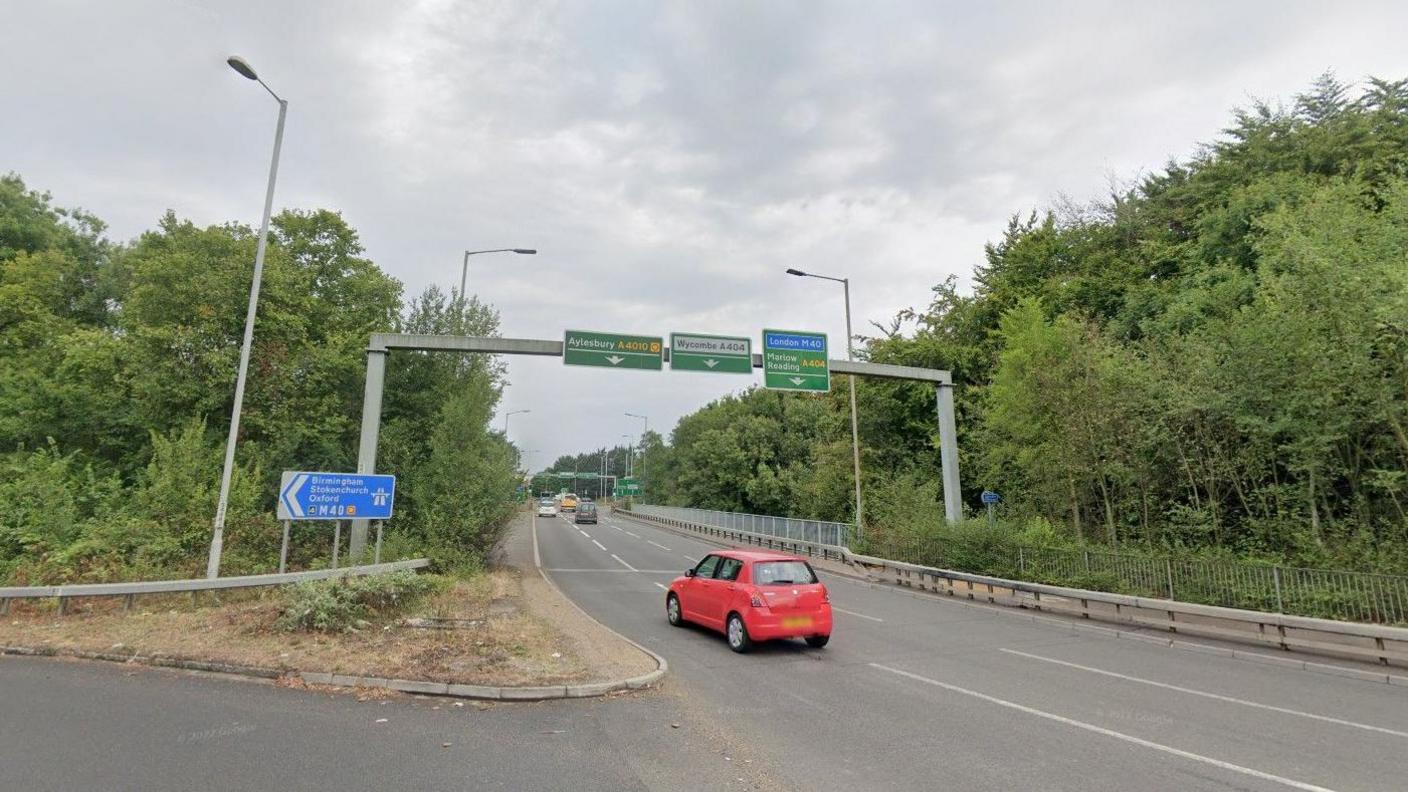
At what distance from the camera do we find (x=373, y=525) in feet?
61.9

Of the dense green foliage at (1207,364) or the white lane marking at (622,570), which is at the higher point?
the dense green foliage at (1207,364)

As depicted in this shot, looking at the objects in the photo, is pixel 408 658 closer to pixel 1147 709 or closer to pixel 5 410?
pixel 1147 709

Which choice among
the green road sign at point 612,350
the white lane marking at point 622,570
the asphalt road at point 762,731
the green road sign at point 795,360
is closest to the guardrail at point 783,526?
the white lane marking at point 622,570

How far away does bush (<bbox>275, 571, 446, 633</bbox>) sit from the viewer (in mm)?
9523

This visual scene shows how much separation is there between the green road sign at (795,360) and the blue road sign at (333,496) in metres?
10.6

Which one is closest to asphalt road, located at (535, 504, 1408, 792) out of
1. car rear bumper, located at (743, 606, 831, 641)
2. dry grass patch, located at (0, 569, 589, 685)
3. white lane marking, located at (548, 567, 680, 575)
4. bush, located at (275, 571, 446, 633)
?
car rear bumper, located at (743, 606, 831, 641)

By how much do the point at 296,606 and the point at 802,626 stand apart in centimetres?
756

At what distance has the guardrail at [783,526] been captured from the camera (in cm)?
2712

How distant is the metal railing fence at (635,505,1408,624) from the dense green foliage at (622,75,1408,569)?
1.29 meters

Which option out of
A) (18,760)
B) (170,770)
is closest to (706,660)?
(170,770)

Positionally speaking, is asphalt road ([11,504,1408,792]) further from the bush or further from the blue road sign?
the blue road sign

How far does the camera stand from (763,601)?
1048 centimetres

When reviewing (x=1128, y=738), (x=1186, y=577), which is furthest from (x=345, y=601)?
(x=1186, y=577)

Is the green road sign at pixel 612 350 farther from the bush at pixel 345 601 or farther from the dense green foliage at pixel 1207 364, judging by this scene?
the dense green foliage at pixel 1207 364
